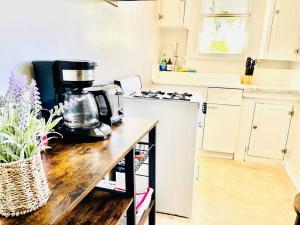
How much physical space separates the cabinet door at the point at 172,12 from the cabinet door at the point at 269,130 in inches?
57.8

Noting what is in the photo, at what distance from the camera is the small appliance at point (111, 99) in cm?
114

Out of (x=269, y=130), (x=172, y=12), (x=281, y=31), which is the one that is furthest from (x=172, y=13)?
(x=269, y=130)

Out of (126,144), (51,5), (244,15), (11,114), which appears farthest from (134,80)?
(244,15)

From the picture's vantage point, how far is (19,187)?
1.84 feet

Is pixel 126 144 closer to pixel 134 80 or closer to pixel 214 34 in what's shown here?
pixel 134 80

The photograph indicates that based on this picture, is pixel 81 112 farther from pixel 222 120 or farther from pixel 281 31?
pixel 281 31

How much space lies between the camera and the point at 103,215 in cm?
98

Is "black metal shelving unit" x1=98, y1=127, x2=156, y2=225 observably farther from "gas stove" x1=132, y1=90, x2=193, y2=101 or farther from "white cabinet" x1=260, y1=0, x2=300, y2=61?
"white cabinet" x1=260, y1=0, x2=300, y2=61

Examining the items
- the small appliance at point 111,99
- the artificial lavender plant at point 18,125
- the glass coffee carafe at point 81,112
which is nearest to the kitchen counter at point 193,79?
the small appliance at point 111,99

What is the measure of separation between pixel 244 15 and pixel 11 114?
340cm

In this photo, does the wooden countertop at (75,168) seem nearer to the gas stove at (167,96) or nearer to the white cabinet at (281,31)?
the gas stove at (167,96)

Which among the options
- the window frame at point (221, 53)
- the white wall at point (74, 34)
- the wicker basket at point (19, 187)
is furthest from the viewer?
the window frame at point (221, 53)

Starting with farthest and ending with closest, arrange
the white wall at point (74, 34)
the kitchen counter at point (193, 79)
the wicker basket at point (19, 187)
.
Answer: the kitchen counter at point (193, 79) → the white wall at point (74, 34) → the wicker basket at point (19, 187)

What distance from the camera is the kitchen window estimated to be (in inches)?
128
